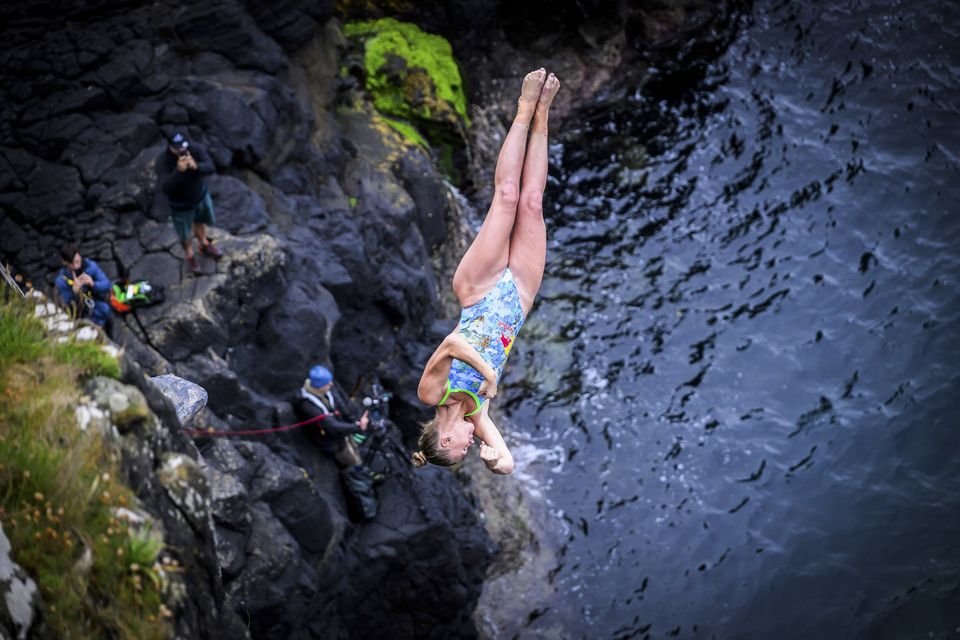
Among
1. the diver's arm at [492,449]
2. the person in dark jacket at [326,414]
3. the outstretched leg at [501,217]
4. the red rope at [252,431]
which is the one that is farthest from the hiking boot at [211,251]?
the diver's arm at [492,449]

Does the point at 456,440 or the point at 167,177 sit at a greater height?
the point at 167,177

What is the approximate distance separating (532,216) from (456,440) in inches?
94.7

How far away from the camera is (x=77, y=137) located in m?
14.5

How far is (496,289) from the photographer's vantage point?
353 inches

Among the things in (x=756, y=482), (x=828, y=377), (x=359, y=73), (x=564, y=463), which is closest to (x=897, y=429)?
(x=828, y=377)

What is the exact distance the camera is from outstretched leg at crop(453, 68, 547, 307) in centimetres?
866

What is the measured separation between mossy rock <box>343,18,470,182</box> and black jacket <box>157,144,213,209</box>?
8.65 meters

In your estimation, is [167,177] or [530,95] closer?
[530,95]

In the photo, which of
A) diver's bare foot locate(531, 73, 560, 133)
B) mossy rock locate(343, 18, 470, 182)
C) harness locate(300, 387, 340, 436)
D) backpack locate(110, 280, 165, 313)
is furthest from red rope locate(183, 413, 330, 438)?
mossy rock locate(343, 18, 470, 182)

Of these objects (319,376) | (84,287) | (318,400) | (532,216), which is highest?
(532,216)

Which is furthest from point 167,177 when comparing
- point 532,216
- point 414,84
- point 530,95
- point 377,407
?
point 414,84

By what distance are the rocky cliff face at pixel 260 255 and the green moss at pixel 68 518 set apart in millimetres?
4469

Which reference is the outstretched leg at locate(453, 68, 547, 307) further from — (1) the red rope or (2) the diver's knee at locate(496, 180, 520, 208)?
(1) the red rope

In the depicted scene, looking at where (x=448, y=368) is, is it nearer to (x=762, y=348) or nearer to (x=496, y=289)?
(x=496, y=289)
